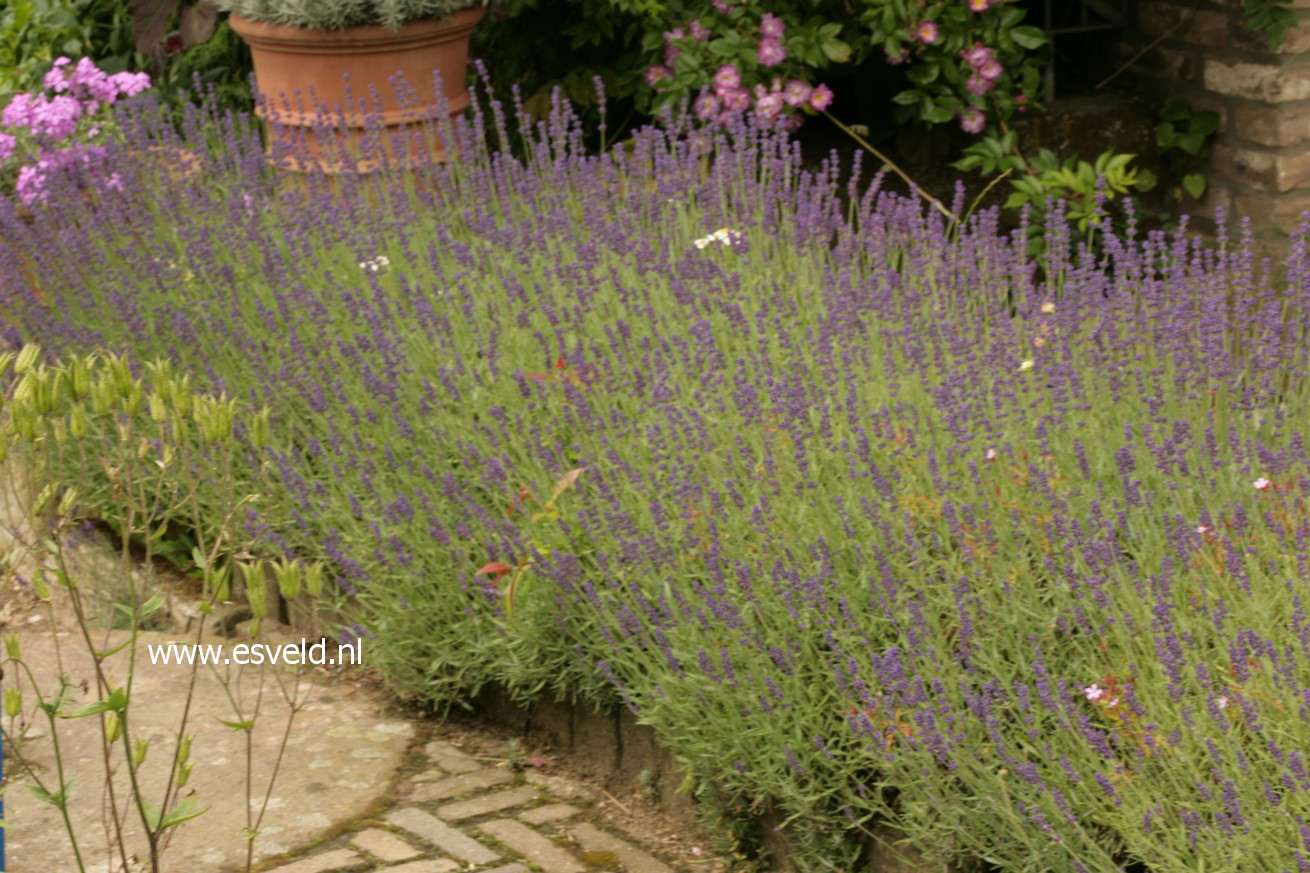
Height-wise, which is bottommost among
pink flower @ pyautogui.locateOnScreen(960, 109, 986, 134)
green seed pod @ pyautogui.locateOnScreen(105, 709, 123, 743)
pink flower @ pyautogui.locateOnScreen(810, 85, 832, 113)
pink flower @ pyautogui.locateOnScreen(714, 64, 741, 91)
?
green seed pod @ pyautogui.locateOnScreen(105, 709, 123, 743)

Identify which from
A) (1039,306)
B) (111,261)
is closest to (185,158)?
(111,261)

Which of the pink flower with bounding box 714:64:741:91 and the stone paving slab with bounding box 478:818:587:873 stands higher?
the pink flower with bounding box 714:64:741:91

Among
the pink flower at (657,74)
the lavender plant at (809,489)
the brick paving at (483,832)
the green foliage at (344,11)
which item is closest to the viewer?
the lavender plant at (809,489)

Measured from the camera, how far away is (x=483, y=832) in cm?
316

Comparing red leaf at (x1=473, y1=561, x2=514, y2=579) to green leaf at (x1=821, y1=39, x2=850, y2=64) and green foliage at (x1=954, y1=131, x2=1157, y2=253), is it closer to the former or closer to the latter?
green foliage at (x1=954, y1=131, x2=1157, y2=253)

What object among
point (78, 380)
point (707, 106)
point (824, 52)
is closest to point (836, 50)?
point (824, 52)

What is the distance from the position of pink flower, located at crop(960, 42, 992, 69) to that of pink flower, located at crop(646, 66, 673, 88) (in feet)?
3.50

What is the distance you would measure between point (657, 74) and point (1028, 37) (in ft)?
4.44

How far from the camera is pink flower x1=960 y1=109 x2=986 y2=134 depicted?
229 inches

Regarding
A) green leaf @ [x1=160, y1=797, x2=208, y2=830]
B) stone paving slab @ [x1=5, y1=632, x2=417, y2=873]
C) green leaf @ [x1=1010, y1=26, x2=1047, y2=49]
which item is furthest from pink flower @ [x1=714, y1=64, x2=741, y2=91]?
green leaf @ [x1=160, y1=797, x2=208, y2=830]

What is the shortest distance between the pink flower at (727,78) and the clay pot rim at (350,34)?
36.4 inches

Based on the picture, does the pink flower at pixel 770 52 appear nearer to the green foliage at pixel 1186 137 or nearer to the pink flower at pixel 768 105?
the pink flower at pixel 768 105

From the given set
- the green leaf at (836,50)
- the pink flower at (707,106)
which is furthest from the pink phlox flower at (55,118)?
the green leaf at (836,50)

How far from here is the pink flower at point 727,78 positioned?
221 inches
